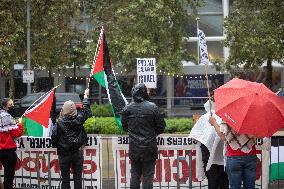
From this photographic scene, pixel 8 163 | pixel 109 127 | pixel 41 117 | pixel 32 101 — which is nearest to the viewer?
pixel 8 163

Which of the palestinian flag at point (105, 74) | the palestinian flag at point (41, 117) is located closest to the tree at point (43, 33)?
the palestinian flag at point (41, 117)

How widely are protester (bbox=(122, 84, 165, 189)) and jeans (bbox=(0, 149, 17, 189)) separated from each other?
2.13 meters

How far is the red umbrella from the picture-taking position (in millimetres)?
6887

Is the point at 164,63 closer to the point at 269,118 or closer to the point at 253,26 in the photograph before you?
the point at 253,26

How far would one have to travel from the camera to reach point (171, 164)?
9.87 metres

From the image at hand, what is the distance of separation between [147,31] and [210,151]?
81.1ft

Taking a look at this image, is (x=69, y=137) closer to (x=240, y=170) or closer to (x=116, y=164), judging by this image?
(x=116, y=164)

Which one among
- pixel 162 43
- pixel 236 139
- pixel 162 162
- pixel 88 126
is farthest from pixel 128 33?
pixel 236 139

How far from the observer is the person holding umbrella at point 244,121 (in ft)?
22.6

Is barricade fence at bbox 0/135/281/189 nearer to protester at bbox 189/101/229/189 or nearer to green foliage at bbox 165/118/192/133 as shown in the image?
protester at bbox 189/101/229/189

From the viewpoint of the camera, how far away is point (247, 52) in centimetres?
2978

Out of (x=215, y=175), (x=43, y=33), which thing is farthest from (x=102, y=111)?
(x=215, y=175)

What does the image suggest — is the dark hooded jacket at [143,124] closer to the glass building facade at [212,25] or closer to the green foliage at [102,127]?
the green foliage at [102,127]

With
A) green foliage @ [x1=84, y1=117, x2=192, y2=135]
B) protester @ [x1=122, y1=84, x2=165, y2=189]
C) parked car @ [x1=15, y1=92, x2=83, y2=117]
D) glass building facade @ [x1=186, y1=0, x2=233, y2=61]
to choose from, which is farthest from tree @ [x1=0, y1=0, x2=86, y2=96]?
protester @ [x1=122, y1=84, x2=165, y2=189]
